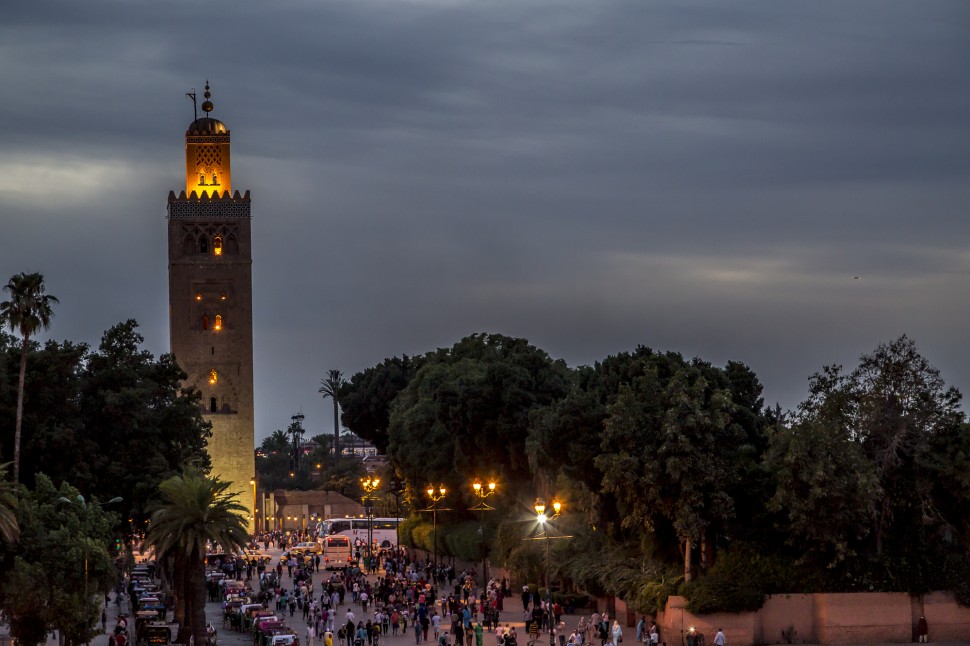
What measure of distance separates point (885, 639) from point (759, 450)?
10850 mm

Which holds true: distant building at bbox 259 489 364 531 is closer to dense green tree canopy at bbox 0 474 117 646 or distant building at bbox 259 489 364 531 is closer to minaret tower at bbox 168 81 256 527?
minaret tower at bbox 168 81 256 527

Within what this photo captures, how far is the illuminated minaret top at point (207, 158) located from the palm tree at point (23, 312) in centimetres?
4959

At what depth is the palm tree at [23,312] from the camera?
191 ft

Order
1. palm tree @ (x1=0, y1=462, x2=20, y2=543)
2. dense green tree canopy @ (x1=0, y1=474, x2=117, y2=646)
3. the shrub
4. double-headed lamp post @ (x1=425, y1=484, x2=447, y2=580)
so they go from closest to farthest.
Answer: palm tree @ (x1=0, y1=462, x2=20, y2=543) < dense green tree canopy @ (x1=0, y1=474, x2=117, y2=646) < the shrub < double-headed lamp post @ (x1=425, y1=484, x2=447, y2=580)

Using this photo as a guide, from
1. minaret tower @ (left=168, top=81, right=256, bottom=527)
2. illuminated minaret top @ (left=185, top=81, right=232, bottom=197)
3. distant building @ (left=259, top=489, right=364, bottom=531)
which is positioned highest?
illuminated minaret top @ (left=185, top=81, right=232, bottom=197)

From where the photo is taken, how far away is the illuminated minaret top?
4262 inches

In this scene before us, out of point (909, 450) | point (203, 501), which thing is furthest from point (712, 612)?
point (203, 501)

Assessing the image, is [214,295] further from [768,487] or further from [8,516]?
[8,516]

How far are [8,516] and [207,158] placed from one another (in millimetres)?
69661

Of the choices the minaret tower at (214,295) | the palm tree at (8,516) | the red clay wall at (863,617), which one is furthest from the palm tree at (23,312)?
the minaret tower at (214,295)

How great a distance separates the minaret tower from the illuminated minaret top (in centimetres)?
6

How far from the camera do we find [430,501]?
8481cm

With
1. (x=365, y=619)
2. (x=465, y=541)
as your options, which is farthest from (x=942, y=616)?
(x=465, y=541)

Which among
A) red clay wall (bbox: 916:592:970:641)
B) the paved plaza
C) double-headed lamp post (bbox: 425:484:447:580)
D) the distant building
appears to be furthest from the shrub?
the distant building
